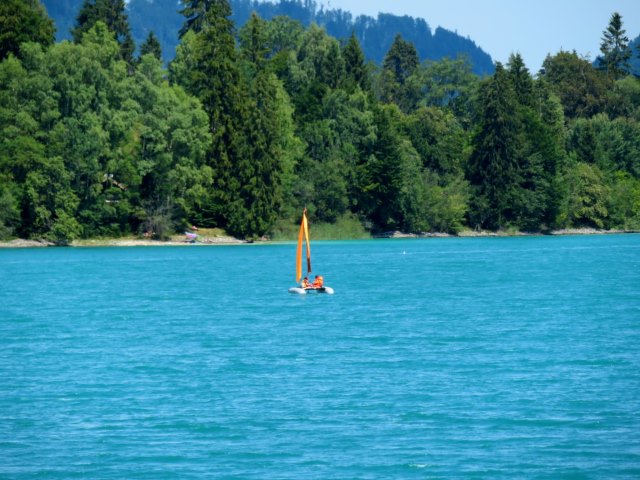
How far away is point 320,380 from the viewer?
1484 inches

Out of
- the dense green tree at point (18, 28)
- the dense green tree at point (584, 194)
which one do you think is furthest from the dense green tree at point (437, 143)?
the dense green tree at point (18, 28)

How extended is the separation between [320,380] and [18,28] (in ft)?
310

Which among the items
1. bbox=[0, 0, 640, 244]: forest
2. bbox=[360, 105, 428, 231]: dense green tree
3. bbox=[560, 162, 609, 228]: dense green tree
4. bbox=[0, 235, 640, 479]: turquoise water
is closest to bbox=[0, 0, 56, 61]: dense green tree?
bbox=[0, 0, 640, 244]: forest

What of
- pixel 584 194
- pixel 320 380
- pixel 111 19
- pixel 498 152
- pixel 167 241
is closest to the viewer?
pixel 320 380

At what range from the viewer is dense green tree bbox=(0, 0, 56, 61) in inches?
4816

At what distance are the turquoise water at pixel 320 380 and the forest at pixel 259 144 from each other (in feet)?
124

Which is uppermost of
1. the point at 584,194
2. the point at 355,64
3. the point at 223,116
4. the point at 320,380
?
the point at 355,64

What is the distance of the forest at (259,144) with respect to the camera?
115 metres

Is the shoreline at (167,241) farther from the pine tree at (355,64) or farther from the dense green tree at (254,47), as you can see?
the dense green tree at (254,47)

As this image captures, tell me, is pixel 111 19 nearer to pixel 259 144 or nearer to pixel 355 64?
pixel 355 64

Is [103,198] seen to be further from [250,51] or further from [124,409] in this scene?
[124,409]

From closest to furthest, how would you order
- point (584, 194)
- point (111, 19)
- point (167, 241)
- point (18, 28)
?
point (18, 28) < point (167, 241) < point (111, 19) < point (584, 194)

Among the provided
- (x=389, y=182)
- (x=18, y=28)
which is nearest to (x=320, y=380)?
(x=18, y=28)

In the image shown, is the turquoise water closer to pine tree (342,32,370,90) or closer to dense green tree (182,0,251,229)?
dense green tree (182,0,251,229)
